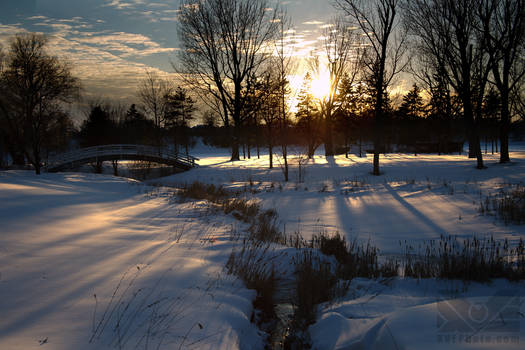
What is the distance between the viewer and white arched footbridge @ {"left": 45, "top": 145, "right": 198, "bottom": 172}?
1040 inches

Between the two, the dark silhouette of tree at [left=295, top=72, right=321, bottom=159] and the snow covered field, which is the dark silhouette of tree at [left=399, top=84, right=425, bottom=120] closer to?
the dark silhouette of tree at [left=295, top=72, right=321, bottom=159]

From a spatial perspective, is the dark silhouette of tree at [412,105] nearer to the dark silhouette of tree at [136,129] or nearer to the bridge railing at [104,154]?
the bridge railing at [104,154]

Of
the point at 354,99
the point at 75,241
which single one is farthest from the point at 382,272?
the point at 354,99

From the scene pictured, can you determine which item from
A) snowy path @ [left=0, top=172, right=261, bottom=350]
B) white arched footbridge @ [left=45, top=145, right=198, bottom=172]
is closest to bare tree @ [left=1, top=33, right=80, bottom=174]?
white arched footbridge @ [left=45, top=145, right=198, bottom=172]

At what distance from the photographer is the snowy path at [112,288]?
245 cm

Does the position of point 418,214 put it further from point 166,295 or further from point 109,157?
point 109,157

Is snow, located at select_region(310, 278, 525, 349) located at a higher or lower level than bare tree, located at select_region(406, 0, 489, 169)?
lower

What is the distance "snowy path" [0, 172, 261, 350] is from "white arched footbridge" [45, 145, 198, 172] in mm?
23658

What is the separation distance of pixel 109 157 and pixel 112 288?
2780 cm

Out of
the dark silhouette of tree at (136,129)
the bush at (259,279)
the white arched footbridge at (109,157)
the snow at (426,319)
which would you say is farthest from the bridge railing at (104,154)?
the snow at (426,319)

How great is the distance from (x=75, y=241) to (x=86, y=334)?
247cm

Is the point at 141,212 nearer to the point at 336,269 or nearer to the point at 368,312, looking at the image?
the point at 336,269

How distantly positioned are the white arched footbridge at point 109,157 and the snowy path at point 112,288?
931 inches

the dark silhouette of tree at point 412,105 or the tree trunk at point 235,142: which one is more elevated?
the dark silhouette of tree at point 412,105
